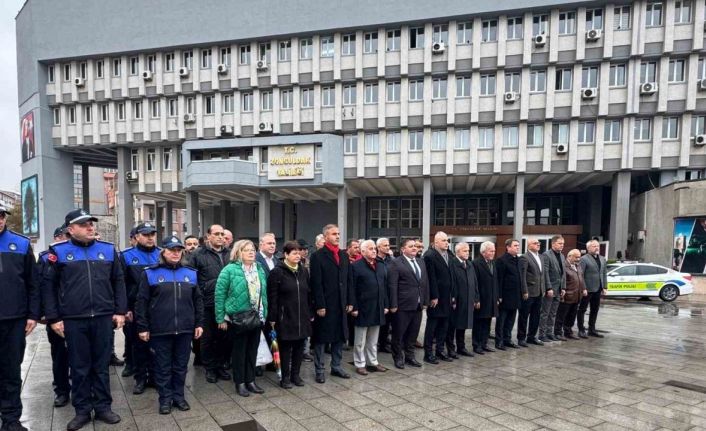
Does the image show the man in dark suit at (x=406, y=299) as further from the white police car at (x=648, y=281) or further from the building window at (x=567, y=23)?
the building window at (x=567, y=23)

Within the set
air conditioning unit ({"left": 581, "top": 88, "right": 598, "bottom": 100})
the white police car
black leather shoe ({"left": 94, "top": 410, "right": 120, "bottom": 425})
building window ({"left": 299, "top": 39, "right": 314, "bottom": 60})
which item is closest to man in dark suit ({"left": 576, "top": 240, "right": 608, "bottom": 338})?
the white police car

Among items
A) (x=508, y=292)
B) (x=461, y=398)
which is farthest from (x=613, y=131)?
(x=461, y=398)

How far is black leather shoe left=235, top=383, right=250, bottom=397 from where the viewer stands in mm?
4266

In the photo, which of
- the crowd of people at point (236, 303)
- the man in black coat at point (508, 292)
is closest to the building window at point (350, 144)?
the crowd of people at point (236, 303)

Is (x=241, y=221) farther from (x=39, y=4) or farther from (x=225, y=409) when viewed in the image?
(x=225, y=409)

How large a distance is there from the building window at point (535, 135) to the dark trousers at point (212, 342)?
2129 centimetres

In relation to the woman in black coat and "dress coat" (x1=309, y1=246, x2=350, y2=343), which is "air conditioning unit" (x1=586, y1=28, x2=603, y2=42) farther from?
the woman in black coat

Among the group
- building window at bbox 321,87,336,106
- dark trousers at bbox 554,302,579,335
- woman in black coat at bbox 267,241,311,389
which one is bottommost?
dark trousers at bbox 554,302,579,335

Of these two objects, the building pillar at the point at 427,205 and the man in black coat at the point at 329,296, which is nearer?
the man in black coat at the point at 329,296

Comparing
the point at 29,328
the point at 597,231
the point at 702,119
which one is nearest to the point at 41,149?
the point at 29,328

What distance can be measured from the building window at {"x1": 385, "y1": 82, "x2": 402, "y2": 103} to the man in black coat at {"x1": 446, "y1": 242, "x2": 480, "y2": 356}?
18403 millimetres

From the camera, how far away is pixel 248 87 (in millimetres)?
24312

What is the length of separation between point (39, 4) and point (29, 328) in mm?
34095

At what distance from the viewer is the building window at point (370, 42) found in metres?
22.8
